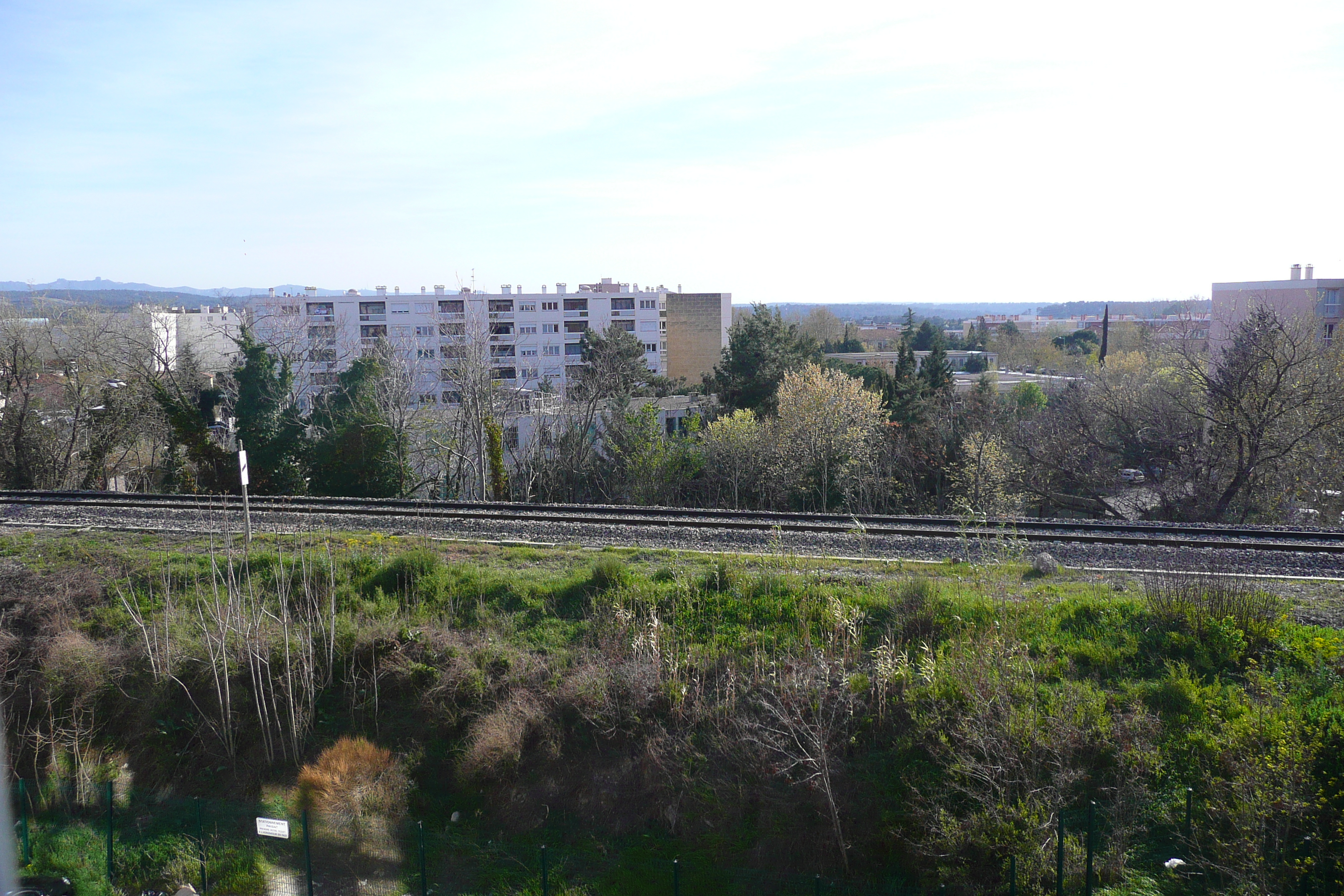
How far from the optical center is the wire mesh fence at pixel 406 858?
23.0ft

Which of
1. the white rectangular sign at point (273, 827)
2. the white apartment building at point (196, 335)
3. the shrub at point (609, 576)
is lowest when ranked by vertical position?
the white rectangular sign at point (273, 827)

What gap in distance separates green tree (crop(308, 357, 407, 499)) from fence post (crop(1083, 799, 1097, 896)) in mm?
17273

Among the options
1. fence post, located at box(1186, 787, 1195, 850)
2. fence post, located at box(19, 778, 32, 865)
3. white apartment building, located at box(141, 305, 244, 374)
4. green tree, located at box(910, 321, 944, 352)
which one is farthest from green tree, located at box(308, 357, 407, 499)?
green tree, located at box(910, 321, 944, 352)

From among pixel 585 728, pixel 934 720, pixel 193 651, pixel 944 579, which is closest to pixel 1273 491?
pixel 944 579

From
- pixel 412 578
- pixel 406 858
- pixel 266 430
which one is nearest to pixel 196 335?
pixel 266 430

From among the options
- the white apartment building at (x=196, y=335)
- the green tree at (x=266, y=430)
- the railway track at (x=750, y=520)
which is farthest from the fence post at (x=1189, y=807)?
the white apartment building at (x=196, y=335)

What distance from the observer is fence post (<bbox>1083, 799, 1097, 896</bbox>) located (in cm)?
669

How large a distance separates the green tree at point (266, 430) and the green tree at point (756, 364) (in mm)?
18301

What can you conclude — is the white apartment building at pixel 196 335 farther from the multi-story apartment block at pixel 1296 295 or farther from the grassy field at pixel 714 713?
the multi-story apartment block at pixel 1296 295

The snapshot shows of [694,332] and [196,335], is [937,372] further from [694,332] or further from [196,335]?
[196,335]

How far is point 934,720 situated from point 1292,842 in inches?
111

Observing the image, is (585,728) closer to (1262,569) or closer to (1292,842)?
(1292,842)

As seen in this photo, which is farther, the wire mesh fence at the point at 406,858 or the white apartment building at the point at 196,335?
the white apartment building at the point at 196,335

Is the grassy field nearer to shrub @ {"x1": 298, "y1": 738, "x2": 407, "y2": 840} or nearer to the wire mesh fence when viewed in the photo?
the wire mesh fence
